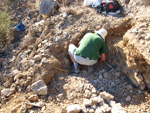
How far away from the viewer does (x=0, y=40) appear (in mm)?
4473

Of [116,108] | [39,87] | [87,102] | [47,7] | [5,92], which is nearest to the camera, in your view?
[116,108]

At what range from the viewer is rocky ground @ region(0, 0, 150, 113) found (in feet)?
9.11

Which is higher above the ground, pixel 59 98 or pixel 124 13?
pixel 124 13

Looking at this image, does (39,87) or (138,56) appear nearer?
(138,56)

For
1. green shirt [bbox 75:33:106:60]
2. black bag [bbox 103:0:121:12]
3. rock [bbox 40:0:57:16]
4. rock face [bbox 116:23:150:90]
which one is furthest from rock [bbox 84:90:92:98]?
rock [bbox 40:0:57:16]

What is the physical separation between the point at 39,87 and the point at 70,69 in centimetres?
98

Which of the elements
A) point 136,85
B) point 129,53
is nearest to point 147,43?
point 129,53

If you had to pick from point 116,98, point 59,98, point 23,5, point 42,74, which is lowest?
point 116,98

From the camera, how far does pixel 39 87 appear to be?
119 inches

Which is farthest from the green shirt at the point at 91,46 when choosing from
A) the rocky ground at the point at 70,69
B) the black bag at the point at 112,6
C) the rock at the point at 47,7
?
the rock at the point at 47,7

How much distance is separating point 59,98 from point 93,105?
0.69 metres

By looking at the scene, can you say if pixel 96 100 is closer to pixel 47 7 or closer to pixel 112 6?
pixel 112 6

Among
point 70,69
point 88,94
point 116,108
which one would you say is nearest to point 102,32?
point 70,69

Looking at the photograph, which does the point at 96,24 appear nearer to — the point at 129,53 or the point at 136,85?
the point at 129,53
